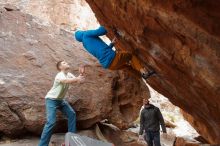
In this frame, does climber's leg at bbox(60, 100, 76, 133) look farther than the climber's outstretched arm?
Yes

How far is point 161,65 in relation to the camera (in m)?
7.65

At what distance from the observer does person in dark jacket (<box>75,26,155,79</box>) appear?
8500 millimetres

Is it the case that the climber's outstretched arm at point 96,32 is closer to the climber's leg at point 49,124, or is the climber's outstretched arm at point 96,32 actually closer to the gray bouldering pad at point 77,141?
the climber's leg at point 49,124

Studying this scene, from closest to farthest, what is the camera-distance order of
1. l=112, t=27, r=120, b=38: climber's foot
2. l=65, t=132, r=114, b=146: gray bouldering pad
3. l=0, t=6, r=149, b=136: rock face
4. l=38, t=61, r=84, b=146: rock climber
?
l=65, t=132, r=114, b=146: gray bouldering pad, l=112, t=27, r=120, b=38: climber's foot, l=38, t=61, r=84, b=146: rock climber, l=0, t=6, r=149, b=136: rock face

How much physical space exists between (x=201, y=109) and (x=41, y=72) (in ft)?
16.9

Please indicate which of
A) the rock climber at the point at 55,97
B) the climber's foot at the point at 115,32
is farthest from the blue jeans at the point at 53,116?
the climber's foot at the point at 115,32

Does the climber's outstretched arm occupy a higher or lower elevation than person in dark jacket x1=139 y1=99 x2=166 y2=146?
higher

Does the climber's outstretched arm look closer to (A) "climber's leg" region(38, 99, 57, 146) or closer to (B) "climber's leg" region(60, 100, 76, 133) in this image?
(A) "climber's leg" region(38, 99, 57, 146)

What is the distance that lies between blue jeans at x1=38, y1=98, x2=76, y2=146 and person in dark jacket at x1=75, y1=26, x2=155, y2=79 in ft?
6.38

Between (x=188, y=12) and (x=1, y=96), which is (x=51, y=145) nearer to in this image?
(x=1, y=96)

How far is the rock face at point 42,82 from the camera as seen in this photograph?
1083 centimetres

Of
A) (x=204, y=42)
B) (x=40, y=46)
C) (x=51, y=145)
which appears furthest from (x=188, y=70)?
(x=40, y=46)

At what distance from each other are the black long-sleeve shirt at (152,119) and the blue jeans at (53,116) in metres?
1.85

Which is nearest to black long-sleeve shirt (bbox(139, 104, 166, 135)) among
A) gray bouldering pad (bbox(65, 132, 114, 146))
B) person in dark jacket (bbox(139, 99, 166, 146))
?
person in dark jacket (bbox(139, 99, 166, 146))
